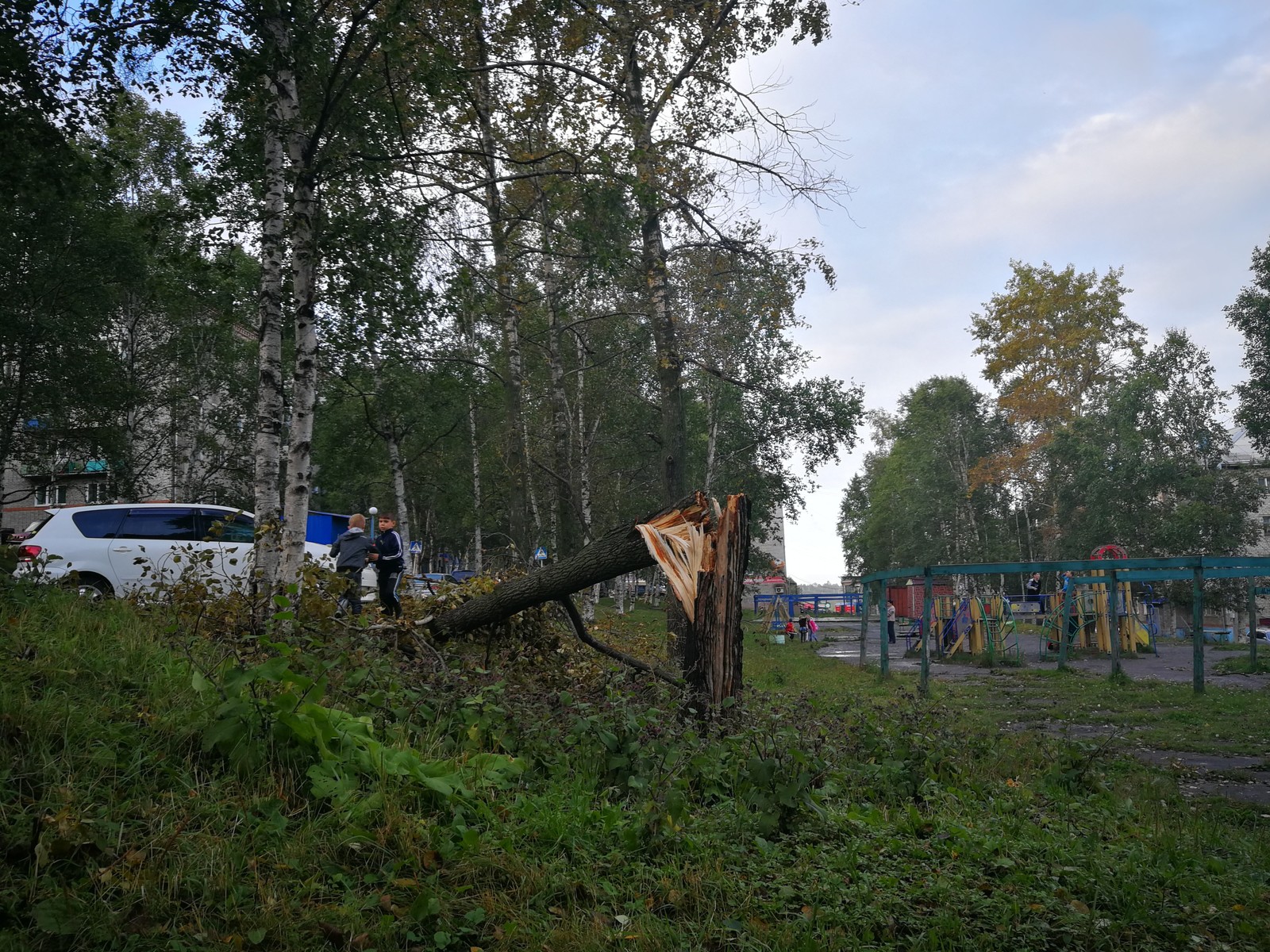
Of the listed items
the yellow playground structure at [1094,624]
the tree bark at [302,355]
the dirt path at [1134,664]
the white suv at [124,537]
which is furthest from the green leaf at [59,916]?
the yellow playground structure at [1094,624]

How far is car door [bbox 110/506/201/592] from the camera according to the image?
41.6 ft

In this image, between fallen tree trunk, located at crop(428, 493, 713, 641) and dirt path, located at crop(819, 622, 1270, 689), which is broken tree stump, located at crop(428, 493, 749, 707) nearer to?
fallen tree trunk, located at crop(428, 493, 713, 641)

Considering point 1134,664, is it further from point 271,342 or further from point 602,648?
point 271,342

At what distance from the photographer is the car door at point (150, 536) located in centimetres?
1269

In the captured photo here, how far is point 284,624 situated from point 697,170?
400 inches

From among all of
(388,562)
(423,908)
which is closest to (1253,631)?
(388,562)

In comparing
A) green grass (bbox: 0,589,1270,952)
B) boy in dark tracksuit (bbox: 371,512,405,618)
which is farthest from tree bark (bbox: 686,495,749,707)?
boy in dark tracksuit (bbox: 371,512,405,618)

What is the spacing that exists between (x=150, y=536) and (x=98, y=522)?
714 mm

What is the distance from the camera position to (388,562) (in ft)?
35.1

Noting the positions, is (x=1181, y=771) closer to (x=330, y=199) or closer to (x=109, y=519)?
(x=330, y=199)

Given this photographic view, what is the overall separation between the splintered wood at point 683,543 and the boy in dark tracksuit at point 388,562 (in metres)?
4.70

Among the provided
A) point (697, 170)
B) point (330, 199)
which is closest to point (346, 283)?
point (330, 199)

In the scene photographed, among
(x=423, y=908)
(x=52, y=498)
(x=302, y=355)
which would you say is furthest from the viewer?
(x=52, y=498)

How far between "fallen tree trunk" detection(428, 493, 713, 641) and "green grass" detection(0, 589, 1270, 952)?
113 cm
